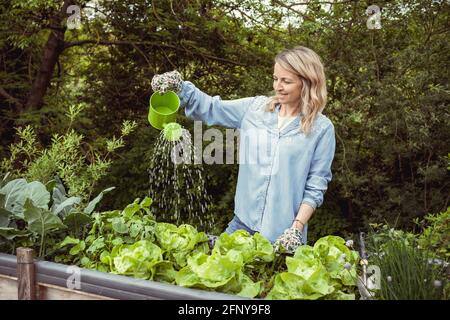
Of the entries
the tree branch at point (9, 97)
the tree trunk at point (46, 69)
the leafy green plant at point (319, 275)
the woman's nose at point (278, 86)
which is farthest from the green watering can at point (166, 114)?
the tree branch at point (9, 97)

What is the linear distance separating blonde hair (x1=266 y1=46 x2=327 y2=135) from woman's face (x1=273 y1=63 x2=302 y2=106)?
0.02 metres

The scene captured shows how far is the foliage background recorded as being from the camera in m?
4.53

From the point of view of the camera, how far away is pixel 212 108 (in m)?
2.71

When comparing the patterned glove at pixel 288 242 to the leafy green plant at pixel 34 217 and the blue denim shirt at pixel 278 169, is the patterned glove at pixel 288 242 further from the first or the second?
the leafy green plant at pixel 34 217

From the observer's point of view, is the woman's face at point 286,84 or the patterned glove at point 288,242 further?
the woman's face at point 286,84

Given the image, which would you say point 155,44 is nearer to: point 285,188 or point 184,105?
point 184,105

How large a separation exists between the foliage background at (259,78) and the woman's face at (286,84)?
197 cm

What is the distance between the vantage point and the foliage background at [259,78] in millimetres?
4527

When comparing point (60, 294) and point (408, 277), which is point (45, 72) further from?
point (408, 277)

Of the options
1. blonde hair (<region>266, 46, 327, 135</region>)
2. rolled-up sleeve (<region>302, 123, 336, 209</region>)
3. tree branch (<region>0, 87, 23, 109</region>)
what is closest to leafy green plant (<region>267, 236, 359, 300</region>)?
rolled-up sleeve (<region>302, 123, 336, 209</region>)

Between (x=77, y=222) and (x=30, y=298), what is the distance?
0.41 m

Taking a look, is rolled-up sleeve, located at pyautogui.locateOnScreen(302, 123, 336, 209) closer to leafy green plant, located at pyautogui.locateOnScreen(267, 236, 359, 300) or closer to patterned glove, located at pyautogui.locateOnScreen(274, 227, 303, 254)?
patterned glove, located at pyautogui.locateOnScreen(274, 227, 303, 254)

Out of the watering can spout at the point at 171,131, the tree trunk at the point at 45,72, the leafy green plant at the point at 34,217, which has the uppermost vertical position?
the tree trunk at the point at 45,72

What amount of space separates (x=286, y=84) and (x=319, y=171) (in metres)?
0.40
